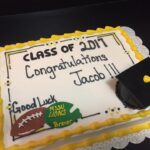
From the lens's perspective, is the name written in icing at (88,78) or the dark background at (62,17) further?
the dark background at (62,17)

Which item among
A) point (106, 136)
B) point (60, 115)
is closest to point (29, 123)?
point (60, 115)

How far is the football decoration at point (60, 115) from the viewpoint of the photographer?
30.3 inches

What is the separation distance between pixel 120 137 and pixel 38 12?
70 centimetres

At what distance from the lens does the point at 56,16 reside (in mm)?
1212

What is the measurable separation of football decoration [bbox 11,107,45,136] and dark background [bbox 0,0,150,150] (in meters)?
0.40

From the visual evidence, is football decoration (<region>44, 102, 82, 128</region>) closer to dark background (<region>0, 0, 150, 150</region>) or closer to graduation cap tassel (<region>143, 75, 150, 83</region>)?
graduation cap tassel (<region>143, 75, 150, 83</region>)

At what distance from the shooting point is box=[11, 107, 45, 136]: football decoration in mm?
756

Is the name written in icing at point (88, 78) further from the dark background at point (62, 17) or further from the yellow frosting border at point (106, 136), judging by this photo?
the dark background at point (62, 17)

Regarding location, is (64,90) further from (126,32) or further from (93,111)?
(126,32)

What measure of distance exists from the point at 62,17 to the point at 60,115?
0.57 metres

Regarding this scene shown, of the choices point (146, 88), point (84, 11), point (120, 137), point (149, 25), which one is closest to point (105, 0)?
point (84, 11)

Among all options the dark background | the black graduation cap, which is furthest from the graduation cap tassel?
the dark background

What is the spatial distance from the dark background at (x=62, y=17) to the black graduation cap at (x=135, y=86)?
0.27 meters

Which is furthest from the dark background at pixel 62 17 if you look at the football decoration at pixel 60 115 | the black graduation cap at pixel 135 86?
the football decoration at pixel 60 115
